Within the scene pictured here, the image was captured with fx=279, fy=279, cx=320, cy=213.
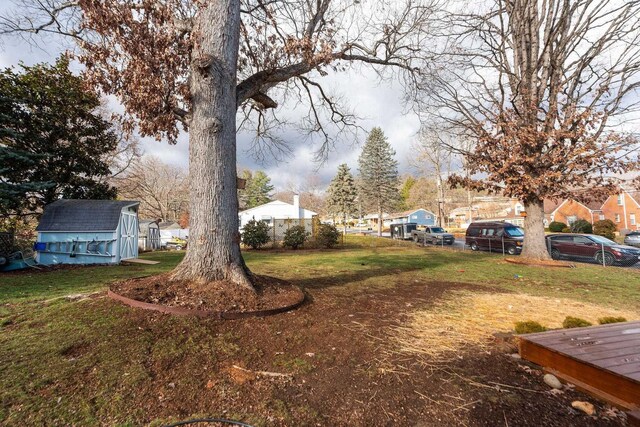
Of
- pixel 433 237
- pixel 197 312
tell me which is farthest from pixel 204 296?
pixel 433 237

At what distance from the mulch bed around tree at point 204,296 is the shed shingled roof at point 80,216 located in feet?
27.7

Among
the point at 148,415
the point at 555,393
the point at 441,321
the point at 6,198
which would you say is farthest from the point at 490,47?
the point at 6,198

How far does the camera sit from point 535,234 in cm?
1059

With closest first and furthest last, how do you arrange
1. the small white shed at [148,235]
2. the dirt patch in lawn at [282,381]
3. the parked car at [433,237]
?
the dirt patch in lawn at [282,381], the parked car at [433,237], the small white shed at [148,235]

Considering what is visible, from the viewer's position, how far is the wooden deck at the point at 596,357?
1872 mm

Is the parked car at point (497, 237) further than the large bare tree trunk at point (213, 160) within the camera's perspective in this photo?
Yes

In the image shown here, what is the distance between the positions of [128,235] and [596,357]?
46.6 feet

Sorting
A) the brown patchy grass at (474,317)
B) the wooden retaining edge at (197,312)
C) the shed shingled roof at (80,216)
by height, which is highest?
the shed shingled roof at (80,216)

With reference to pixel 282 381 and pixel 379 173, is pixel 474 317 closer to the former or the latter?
pixel 282 381

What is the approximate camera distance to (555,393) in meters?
2.08

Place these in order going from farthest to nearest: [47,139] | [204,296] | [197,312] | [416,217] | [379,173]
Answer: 1. [416,217]
2. [379,173]
3. [47,139]
4. [204,296]
5. [197,312]

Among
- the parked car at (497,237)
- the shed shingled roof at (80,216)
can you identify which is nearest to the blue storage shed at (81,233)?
the shed shingled roof at (80,216)

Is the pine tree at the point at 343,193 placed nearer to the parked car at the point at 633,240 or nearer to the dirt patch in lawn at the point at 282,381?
the parked car at the point at 633,240

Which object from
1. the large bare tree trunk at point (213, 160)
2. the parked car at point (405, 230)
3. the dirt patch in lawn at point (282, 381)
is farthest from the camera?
the parked car at point (405, 230)
